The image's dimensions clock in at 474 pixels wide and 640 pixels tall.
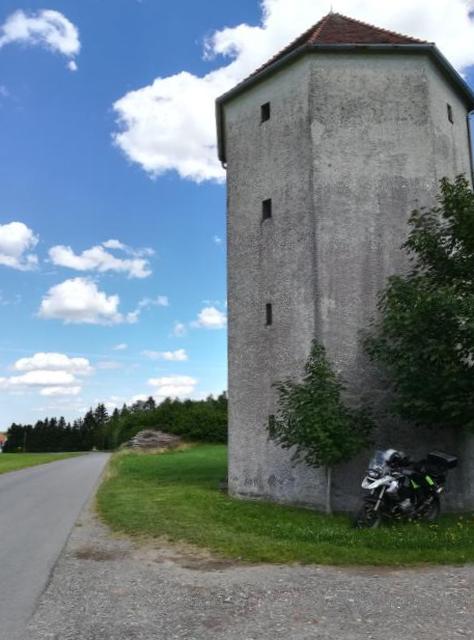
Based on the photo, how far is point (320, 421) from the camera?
11141 mm

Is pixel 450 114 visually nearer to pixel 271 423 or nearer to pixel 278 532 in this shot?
pixel 271 423

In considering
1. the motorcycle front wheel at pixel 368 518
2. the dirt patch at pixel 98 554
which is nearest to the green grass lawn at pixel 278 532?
the motorcycle front wheel at pixel 368 518

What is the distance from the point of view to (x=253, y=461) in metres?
13.8

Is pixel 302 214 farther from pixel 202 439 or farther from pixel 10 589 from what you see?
pixel 202 439

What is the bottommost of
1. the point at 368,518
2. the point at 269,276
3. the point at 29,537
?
the point at 29,537

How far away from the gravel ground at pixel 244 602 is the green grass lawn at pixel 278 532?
0.50 m

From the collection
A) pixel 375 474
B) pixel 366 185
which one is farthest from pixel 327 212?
pixel 375 474

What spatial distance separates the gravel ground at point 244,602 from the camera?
530cm

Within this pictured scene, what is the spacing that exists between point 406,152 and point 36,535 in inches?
453

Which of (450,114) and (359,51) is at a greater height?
(359,51)

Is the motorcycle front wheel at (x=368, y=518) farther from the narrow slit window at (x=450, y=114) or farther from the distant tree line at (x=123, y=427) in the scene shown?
the distant tree line at (x=123, y=427)

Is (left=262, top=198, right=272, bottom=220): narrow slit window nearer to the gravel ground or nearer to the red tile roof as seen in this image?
the red tile roof

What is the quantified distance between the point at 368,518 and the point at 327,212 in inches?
269

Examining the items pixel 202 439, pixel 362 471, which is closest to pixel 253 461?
pixel 362 471
